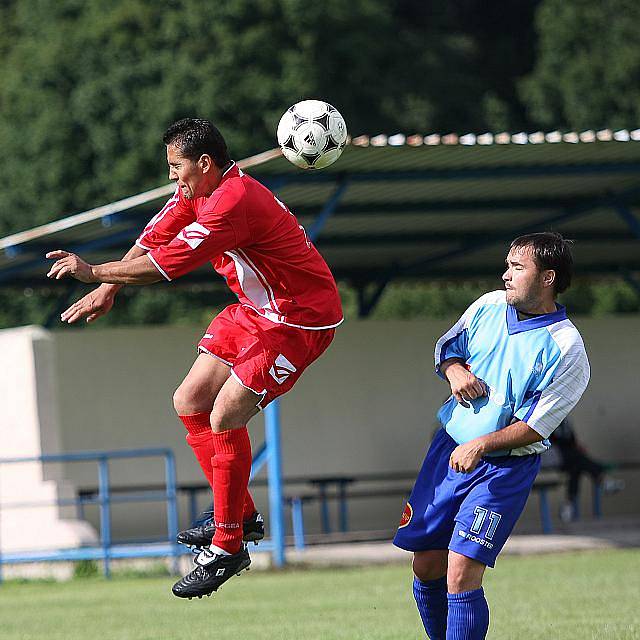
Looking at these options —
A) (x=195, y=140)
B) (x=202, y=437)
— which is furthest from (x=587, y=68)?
(x=195, y=140)

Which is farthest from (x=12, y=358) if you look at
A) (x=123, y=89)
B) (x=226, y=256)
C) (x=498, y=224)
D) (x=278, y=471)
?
(x=123, y=89)

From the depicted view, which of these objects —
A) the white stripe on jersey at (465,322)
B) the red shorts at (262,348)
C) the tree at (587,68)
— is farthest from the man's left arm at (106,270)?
the tree at (587,68)

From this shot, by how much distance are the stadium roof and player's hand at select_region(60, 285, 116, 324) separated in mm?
6279

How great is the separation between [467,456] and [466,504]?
252mm

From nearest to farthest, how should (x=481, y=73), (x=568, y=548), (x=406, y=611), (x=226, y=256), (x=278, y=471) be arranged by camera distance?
(x=226, y=256) < (x=406, y=611) < (x=278, y=471) < (x=568, y=548) < (x=481, y=73)

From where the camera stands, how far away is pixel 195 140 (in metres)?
6.83

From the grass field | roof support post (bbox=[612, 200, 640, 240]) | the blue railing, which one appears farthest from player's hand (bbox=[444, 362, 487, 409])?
roof support post (bbox=[612, 200, 640, 240])

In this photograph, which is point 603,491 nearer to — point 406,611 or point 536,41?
point 406,611

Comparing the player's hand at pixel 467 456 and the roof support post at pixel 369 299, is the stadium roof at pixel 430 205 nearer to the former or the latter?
the roof support post at pixel 369 299

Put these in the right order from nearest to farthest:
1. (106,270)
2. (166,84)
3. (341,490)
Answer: (106,270) < (341,490) < (166,84)

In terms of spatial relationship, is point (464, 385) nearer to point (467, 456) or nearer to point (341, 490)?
point (467, 456)

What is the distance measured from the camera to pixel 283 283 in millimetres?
7055

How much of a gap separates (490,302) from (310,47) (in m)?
25.6

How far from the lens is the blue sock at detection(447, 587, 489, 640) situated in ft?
21.0
